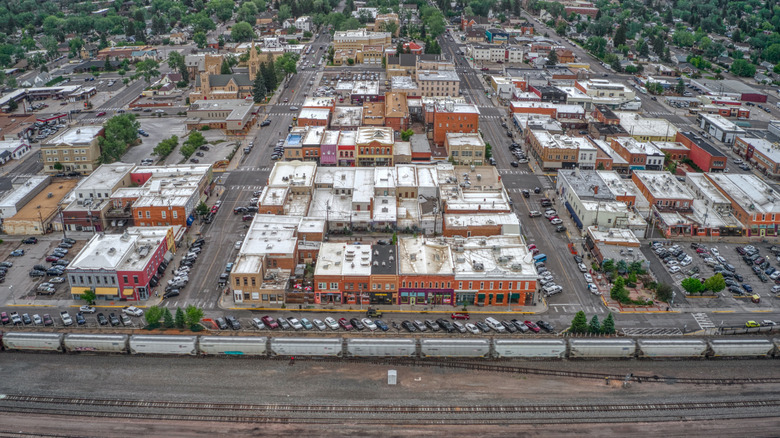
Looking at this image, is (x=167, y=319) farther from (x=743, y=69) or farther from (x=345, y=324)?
(x=743, y=69)

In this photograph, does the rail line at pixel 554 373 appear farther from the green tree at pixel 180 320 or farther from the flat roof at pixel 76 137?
the flat roof at pixel 76 137

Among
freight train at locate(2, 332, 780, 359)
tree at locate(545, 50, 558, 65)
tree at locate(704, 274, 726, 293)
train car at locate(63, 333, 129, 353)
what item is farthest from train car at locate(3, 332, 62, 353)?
tree at locate(545, 50, 558, 65)

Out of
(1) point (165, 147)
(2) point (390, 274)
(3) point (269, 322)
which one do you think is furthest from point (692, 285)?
(1) point (165, 147)

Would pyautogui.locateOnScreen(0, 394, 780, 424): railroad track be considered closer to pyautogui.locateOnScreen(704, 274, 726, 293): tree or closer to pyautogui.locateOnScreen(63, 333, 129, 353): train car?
pyautogui.locateOnScreen(63, 333, 129, 353): train car

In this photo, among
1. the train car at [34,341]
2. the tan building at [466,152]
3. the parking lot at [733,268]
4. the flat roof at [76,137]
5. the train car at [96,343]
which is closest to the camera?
the train car at [96,343]

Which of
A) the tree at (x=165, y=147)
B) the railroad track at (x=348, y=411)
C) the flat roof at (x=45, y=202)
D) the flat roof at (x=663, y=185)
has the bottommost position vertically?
the railroad track at (x=348, y=411)

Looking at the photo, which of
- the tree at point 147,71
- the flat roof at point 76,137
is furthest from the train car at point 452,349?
the tree at point 147,71

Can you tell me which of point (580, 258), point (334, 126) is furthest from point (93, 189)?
point (580, 258)

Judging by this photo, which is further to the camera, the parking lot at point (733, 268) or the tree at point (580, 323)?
the parking lot at point (733, 268)
